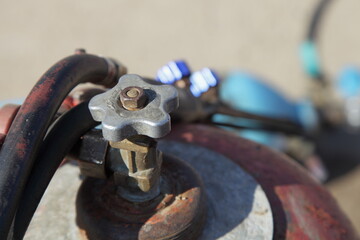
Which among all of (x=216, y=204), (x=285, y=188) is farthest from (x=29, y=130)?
(x=285, y=188)

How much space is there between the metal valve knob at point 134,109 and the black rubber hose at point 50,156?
3.3 inches

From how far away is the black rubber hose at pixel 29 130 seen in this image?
18.8 inches

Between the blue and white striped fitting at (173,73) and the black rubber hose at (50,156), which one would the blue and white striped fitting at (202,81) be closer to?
the blue and white striped fitting at (173,73)

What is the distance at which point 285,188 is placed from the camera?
73 centimetres

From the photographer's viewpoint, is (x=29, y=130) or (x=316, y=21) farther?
(x=316, y=21)

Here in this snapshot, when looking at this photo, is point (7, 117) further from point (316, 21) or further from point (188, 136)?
point (316, 21)

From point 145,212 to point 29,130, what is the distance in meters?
0.18

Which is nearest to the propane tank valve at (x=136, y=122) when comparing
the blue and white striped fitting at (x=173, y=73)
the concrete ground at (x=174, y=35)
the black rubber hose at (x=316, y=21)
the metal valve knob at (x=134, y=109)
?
the metal valve knob at (x=134, y=109)

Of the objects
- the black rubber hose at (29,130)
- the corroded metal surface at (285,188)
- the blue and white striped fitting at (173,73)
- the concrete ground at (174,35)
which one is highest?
the black rubber hose at (29,130)

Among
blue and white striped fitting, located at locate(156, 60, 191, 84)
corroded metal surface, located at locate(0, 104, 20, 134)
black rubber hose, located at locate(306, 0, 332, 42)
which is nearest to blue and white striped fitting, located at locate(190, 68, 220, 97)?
blue and white striped fitting, located at locate(156, 60, 191, 84)

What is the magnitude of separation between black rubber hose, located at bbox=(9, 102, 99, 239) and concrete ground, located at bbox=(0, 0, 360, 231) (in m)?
2.06

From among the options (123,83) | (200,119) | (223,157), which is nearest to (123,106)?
(123,83)

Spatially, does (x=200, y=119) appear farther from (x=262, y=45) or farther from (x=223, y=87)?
(x=262, y=45)

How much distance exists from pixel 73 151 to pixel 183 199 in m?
0.16
